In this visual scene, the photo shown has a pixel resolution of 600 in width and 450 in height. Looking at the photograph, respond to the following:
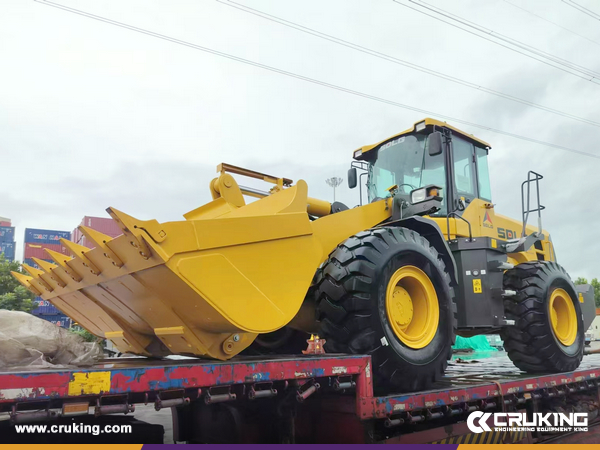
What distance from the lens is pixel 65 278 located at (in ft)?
13.7

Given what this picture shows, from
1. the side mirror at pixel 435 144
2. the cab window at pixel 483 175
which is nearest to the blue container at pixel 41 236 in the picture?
the cab window at pixel 483 175

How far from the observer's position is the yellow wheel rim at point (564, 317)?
6.69 metres

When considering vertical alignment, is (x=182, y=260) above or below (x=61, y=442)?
above

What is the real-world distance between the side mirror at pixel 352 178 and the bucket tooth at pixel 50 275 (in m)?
4.29

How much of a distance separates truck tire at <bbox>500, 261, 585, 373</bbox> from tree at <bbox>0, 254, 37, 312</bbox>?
20334 mm

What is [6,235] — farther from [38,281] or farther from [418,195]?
[418,195]

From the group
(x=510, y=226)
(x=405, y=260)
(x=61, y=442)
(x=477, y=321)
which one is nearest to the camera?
(x=61, y=442)

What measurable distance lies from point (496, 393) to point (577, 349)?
237 cm

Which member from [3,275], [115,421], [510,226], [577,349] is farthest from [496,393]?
[3,275]

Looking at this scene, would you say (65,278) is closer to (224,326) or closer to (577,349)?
(224,326)

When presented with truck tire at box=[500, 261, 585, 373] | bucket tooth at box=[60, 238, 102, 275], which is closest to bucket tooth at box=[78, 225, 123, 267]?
bucket tooth at box=[60, 238, 102, 275]

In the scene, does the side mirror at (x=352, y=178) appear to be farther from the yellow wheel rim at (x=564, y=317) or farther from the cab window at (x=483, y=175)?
the yellow wheel rim at (x=564, y=317)

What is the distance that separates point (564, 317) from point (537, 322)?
42.1 inches

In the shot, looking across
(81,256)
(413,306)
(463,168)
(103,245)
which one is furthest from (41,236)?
(103,245)
